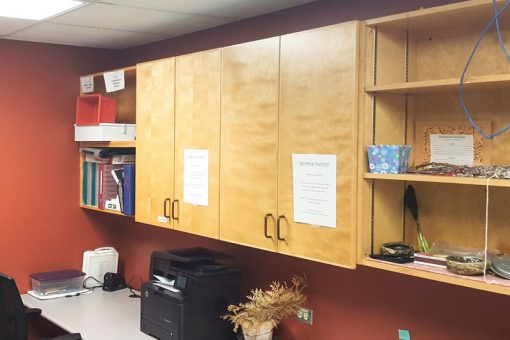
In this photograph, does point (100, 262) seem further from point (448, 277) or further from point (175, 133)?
point (448, 277)

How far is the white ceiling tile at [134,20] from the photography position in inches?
118

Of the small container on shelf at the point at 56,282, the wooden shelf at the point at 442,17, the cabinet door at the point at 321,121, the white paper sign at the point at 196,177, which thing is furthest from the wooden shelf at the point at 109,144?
the wooden shelf at the point at 442,17

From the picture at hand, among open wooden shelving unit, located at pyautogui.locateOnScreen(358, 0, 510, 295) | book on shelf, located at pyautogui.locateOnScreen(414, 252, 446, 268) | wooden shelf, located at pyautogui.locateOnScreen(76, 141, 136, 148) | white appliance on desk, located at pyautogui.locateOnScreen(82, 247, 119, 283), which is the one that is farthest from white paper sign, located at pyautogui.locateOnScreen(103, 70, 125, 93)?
book on shelf, located at pyautogui.locateOnScreen(414, 252, 446, 268)

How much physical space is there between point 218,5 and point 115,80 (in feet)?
3.33

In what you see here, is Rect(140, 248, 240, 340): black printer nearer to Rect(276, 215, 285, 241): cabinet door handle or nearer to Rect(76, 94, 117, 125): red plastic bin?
Rect(276, 215, 285, 241): cabinet door handle

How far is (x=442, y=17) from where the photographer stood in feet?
6.59

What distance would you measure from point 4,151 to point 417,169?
278cm

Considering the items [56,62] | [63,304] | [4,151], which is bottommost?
[63,304]

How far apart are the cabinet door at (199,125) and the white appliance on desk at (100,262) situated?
1282mm

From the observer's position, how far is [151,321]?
307 centimetres

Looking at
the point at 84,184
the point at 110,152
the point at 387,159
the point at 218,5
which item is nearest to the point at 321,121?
the point at 387,159

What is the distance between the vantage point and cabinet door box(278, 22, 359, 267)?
2.17 meters

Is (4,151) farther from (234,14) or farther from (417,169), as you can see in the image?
(417,169)

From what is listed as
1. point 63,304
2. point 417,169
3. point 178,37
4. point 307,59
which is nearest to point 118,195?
point 63,304
